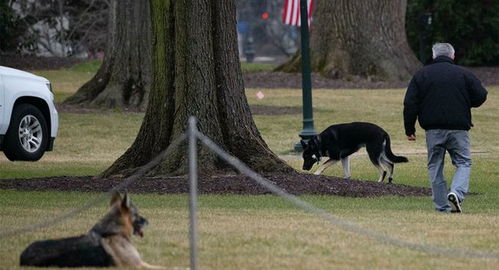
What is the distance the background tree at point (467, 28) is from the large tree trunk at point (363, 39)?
402 cm

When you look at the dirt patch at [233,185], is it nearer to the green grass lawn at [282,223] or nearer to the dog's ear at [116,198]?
the green grass lawn at [282,223]

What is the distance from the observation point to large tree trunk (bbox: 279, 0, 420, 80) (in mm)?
36562

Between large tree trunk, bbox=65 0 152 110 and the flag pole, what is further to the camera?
large tree trunk, bbox=65 0 152 110

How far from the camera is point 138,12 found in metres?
29.7

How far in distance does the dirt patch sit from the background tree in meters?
24.7

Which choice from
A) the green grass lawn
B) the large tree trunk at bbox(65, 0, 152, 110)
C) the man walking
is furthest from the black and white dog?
the large tree trunk at bbox(65, 0, 152, 110)

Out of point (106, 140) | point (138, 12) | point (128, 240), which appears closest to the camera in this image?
point (128, 240)

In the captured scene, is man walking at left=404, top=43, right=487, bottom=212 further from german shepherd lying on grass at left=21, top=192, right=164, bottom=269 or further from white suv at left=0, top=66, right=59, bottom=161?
white suv at left=0, top=66, right=59, bottom=161

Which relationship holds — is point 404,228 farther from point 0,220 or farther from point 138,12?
point 138,12

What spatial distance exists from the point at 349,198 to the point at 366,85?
21048 mm

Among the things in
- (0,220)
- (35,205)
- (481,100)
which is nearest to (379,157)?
(481,100)

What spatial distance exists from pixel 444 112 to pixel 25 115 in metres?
6.72

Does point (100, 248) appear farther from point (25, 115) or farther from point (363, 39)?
point (363, 39)

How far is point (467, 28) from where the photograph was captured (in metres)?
41.1
